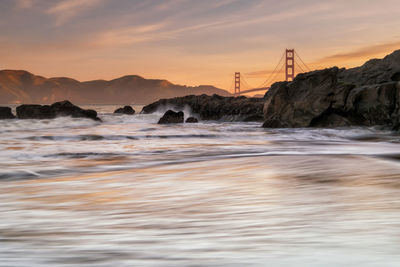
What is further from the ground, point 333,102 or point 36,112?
point 36,112

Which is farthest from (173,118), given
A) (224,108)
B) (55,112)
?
(55,112)

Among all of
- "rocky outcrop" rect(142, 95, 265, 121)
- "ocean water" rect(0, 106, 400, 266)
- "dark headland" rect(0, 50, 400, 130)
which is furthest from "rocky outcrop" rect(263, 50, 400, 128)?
"ocean water" rect(0, 106, 400, 266)

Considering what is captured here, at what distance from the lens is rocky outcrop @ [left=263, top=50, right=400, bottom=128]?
12531mm

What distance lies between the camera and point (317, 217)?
6.16 ft

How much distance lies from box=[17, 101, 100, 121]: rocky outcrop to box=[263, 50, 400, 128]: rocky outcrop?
12.0m

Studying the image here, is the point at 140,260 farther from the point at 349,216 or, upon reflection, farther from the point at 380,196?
the point at 380,196

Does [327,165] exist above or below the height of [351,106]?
below

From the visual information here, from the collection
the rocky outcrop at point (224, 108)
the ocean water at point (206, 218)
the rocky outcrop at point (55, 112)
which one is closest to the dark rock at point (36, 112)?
the rocky outcrop at point (55, 112)

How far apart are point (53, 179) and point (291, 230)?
9.32 ft

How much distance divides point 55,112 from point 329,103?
1632cm

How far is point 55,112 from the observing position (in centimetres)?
2178

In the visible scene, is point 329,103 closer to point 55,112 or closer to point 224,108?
point 224,108

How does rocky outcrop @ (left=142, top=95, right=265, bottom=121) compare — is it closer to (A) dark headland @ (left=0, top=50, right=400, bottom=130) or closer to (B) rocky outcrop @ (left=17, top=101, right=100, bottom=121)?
(A) dark headland @ (left=0, top=50, right=400, bottom=130)

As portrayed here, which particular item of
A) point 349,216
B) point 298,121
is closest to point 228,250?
point 349,216
